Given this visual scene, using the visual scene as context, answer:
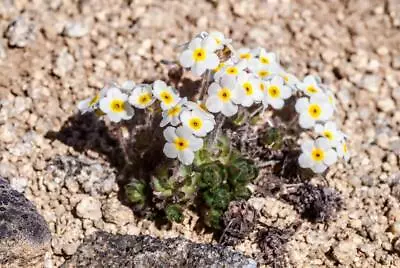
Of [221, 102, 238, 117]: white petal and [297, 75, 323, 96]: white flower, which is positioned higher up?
[297, 75, 323, 96]: white flower

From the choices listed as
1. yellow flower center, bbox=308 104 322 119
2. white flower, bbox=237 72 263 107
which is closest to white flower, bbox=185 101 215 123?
white flower, bbox=237 72 263 107

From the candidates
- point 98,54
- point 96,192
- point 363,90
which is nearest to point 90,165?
point 96,192

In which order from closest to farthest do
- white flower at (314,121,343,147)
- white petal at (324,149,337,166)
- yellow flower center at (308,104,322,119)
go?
white petal at (324,149,337,166) < white flower at (314,121,343,147) < yellow flower center at (308,104,322,119)

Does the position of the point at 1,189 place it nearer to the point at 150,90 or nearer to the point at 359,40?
the point at 150,90

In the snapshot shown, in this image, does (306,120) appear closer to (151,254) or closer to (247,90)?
(247,90)

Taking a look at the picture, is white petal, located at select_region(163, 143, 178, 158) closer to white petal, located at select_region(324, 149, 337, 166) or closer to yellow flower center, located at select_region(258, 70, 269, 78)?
yellow flower center, located at select_region(258, 70, 269, 78)

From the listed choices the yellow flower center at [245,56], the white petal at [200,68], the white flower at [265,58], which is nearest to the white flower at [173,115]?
A: the white petal at [200,68]

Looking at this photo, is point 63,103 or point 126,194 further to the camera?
point 63,103

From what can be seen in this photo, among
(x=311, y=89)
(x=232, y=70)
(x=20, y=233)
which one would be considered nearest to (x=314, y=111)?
(x=311, y=89)
